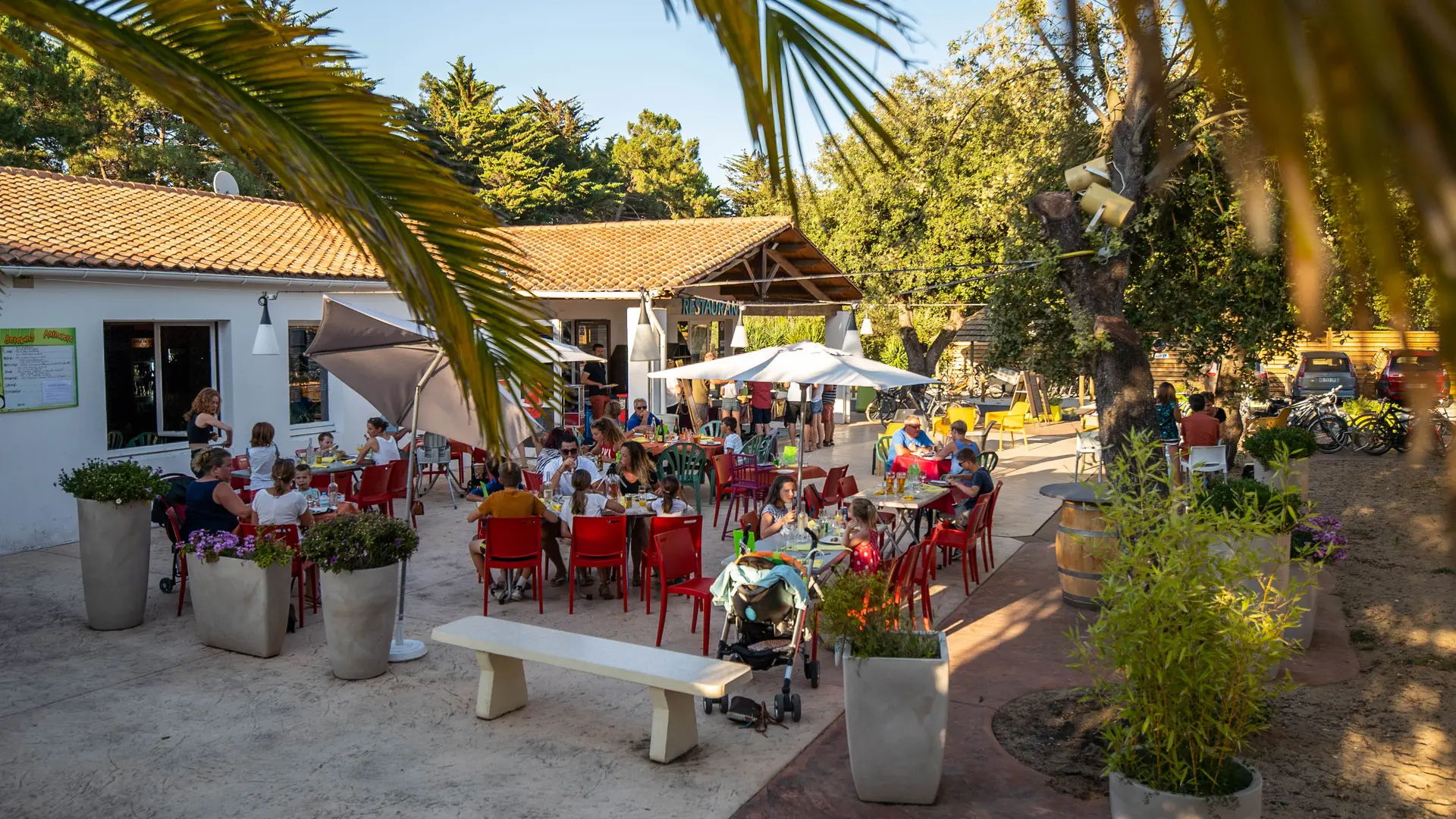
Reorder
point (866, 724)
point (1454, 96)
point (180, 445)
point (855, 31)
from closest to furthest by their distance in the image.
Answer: point (1454, 96)
point (855, 31)
point (866, 724)
point (180, 445)

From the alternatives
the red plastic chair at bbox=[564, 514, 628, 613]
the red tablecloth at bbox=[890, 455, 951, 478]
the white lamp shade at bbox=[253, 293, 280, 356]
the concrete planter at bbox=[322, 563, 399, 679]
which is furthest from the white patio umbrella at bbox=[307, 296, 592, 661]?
the red tablecloth at bbox=[890, 455, 951, 478]

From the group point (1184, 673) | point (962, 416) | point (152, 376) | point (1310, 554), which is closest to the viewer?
point (1184, 673)

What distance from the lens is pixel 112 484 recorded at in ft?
25.4

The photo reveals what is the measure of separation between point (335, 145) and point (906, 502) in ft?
24.3

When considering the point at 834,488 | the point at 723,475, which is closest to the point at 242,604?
the point at 834,488

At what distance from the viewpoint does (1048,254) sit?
9758 millimetres

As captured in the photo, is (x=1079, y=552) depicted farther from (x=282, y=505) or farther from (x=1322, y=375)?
(x=1322, y=375)

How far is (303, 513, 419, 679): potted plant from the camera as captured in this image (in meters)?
6.75

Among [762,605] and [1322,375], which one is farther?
[1322,375]

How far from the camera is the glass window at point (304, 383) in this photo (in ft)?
47.6

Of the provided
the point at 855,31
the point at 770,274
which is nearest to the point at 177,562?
the point at 855,31

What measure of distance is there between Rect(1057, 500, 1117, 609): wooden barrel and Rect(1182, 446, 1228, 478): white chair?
3.24 metres

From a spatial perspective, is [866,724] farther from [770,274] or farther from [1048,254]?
[770,274]

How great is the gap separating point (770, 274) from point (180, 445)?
12.7m
